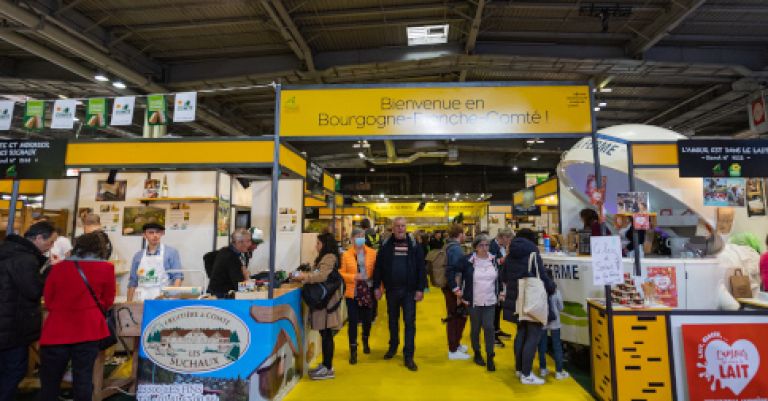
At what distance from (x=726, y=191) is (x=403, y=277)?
3.12 m

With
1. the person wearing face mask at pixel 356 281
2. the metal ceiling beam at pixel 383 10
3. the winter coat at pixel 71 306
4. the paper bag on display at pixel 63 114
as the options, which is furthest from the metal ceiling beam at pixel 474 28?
the winter coat at pixel 71 306

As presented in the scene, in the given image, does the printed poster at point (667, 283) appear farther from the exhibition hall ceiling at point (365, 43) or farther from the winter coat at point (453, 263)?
the exhibition hall ceiling at point (365, 43)

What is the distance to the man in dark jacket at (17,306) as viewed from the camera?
2746mm

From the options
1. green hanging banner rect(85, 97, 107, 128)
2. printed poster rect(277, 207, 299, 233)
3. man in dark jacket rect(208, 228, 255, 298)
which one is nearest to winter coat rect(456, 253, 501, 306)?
man in dark jacket rect(208, 228, 255, 298)

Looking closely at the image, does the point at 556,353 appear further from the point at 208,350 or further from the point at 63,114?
the point at 63,114

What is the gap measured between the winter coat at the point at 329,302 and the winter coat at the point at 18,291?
6.58 ft

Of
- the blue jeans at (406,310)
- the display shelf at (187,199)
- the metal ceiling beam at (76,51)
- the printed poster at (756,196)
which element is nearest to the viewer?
the blue jeans at (406,310)

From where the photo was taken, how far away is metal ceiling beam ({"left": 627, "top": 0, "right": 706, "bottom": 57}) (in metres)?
5.53

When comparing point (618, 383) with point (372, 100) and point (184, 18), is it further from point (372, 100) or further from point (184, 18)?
point (184, 18)

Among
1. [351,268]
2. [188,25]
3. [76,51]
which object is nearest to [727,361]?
[351,268]

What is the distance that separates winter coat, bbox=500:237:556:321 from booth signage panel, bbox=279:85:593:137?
1095mm

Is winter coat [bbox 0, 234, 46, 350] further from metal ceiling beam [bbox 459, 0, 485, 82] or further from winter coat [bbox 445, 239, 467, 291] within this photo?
metal ceiling beam [bbox 459, 0, 485, 82]

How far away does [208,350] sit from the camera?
3197 millimetres

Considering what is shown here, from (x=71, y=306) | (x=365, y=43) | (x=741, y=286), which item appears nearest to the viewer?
(x=71, y=306)
